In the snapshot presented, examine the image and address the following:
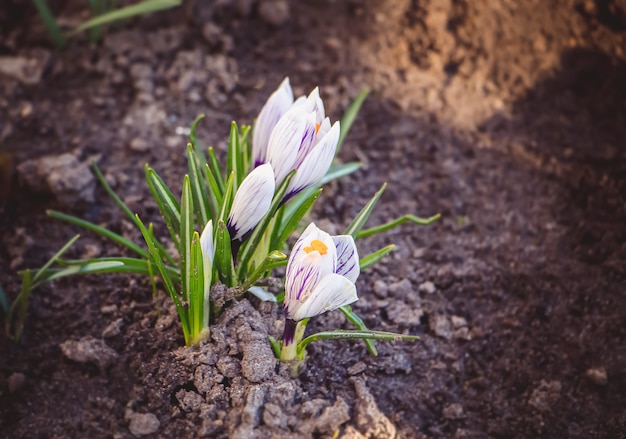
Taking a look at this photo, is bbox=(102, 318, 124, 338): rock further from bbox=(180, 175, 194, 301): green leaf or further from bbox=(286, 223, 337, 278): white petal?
bbox=(286, 223, 337, 278): white petal

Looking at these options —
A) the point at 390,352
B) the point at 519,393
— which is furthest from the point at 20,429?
the point at 519,393

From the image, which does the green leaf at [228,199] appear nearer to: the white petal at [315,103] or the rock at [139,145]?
the white petal at [315,103]

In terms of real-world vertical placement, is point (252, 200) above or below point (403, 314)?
above

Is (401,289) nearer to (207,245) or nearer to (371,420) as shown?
(371,420)

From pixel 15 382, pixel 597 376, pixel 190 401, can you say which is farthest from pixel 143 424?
pixel 597 376

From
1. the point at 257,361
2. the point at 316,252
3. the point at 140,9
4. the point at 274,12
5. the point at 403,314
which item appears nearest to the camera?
the point at 316,252

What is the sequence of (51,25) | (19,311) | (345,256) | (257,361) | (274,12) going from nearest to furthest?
(345,256)
(257,361)
(19,311)
(51,25)
(274,12)
